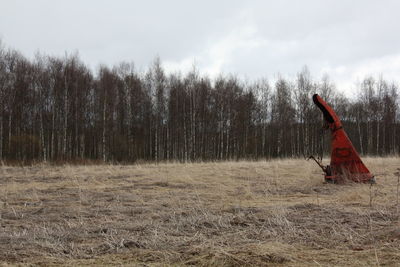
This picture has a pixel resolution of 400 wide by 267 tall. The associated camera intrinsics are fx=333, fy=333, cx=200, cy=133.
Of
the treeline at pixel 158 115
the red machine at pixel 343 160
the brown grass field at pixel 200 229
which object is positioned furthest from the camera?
the treeline at pixel 158 115

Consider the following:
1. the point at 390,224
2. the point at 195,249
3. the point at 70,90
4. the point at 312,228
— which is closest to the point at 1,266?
the point at 195,249

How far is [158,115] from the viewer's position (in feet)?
132

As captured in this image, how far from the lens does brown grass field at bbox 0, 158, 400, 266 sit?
3121mm

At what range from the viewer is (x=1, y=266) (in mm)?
2957

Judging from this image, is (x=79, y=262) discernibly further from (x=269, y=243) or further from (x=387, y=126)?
(x=387, y=126)

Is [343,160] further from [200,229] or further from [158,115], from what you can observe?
[158,115]

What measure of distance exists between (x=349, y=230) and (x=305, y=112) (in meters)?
42.1

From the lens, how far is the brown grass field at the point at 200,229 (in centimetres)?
312

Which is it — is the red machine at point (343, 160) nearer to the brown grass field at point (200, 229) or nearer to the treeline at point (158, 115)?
the brown grass field at point (200, 229)

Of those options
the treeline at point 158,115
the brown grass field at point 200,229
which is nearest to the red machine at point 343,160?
the brown grass field at point 200,229

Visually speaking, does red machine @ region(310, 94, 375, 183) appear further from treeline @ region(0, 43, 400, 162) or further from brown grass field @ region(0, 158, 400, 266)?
treeline @ region(0, 43, 400, 162)

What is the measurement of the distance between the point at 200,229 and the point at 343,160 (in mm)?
5612

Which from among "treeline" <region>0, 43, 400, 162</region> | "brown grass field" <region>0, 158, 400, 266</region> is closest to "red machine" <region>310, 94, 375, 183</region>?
"brown grass field" <region>0, 158, 400, 266</region>

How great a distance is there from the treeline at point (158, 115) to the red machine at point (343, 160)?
24.1 metres
